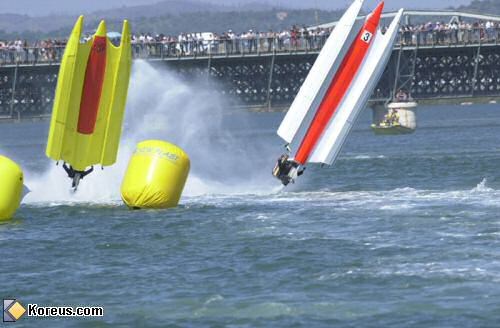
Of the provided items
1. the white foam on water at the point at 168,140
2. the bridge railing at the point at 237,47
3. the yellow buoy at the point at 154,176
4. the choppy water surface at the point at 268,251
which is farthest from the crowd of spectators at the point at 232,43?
the yellow buoy at the point at 154,176

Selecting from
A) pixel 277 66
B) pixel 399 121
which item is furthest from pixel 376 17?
pixel 277 66

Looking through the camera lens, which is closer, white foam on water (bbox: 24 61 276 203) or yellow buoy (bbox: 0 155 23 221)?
yellow buoy (bbox: 0 155 23 221)

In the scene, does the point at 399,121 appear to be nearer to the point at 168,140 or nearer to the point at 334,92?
the point at 168,140

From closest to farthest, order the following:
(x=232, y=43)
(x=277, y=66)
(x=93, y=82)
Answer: (x=93, y=82)
(x=232, y=43)
(x=277, y=66)

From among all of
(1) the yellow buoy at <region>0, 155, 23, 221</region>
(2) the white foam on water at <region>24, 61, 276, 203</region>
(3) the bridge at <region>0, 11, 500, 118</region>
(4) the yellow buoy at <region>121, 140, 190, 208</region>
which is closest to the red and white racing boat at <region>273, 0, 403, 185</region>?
(2) the white foam on water at <region>24, 61, 276, 203</region>

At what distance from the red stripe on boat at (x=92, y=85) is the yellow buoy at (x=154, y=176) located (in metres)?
2.85

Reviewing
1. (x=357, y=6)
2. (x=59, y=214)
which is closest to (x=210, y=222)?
(x=59, y=214)

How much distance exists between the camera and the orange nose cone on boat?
4147cm

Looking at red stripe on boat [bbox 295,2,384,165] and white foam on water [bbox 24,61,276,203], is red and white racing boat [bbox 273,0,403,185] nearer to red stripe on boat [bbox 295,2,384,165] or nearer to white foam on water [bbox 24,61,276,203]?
red stripe on boat [bbox 295,2,384,165]

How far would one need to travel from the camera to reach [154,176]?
38.7 meters

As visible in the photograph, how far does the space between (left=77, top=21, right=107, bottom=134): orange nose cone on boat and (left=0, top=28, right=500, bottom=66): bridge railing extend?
66.8 metres

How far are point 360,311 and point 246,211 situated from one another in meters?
15.6

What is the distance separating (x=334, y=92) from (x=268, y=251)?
13.0 m

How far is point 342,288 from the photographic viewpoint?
2638cm
